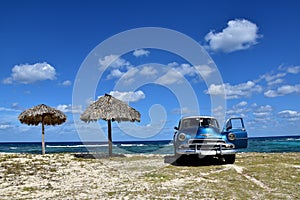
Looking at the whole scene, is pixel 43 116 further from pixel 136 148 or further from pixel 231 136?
pixel 136 148

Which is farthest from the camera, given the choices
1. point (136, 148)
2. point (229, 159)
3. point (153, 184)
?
point (136, 148)

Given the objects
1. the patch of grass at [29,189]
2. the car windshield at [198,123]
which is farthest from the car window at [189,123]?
the patch of grass at [29,189]

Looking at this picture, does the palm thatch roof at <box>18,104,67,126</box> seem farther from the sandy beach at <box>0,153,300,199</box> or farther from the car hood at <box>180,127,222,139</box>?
the car hood at <box>180,127,222,139</box>

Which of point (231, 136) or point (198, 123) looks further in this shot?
point (198, 123)

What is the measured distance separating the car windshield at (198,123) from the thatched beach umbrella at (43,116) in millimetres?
10374

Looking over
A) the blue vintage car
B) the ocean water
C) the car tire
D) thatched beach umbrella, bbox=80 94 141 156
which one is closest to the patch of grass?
the blue vintage car

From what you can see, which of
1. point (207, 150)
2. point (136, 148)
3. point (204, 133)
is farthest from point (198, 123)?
point (136, 148)

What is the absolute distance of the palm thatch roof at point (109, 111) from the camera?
59.3ft

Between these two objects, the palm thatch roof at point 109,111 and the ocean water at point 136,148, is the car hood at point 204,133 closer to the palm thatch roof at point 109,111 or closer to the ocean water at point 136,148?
the palm thatch roof at point 109,111

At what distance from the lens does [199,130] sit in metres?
13.0

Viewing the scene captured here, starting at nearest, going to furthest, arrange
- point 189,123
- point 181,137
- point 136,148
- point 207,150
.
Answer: point 207,150, point 181,137, point 189,123, point 136,148

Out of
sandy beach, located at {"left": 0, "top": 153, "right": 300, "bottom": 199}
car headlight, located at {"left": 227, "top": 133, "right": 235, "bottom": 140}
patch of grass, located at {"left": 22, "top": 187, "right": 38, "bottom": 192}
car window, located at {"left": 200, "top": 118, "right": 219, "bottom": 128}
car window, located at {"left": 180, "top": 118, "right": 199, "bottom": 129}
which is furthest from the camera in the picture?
car window, located at {"left": 180, "top": 118, "right": 199, "bottom": 129}

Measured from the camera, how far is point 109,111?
18219 mm

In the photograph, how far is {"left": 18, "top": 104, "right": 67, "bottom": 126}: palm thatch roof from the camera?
2077 centimetres
